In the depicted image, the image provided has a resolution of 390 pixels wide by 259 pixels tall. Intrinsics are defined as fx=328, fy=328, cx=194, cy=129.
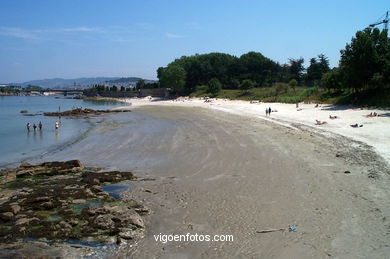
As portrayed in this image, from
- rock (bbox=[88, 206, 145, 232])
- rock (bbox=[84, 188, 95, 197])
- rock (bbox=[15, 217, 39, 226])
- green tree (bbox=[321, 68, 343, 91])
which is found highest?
green tree (bbox=[321, 68, 343, 91])

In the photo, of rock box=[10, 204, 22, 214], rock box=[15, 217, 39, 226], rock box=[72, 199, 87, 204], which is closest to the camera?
rock box=[15, 217, 39, 226]

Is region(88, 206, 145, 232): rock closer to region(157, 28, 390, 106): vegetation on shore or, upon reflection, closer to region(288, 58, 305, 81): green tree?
region(157, 28, 390, 106): vegetation on shore

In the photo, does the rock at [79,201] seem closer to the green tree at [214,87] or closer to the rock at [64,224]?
the rock at [64,224]

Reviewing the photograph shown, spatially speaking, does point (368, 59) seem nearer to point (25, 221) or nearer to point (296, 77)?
point (25, 221)

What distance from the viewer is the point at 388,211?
396 inches

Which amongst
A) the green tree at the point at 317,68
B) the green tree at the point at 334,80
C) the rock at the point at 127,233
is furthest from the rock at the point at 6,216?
the green tree at the point at 317,68

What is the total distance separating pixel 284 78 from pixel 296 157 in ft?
262

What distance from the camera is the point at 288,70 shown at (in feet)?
323

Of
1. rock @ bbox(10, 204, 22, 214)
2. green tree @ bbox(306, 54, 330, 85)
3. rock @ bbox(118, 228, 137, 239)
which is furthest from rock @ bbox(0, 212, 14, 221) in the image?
green tree @ bbox(306, 54, 330, 85)

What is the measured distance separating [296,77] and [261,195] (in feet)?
290

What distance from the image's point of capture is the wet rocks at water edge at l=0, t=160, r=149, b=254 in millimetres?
9211

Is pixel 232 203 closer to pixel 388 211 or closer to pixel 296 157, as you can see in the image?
pixel 388 211

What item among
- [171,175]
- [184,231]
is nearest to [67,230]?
[184,231]

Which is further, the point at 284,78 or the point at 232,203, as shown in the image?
the point at 284,78
